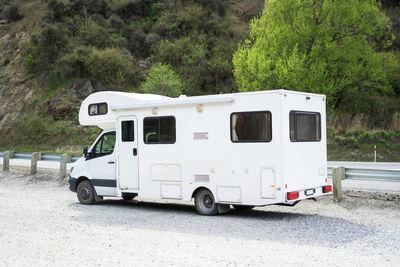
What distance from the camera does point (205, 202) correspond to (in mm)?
10164

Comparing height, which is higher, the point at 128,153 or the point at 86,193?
the point at 128,153

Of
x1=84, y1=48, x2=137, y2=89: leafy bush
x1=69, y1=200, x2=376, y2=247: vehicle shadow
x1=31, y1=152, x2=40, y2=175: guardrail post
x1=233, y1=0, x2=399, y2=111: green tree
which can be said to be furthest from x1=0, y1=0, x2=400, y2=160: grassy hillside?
x1=69, y1=200, x2=376, y2=247: vehicle shadow

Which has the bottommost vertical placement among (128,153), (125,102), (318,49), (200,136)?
(128,153)

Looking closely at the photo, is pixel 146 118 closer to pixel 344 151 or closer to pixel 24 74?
pixel 344 151

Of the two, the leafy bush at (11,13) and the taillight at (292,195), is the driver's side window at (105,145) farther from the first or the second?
the leafy bush at (11,13)

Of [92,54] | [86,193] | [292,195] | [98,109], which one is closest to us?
[292,195]

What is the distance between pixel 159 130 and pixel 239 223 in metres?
3.10

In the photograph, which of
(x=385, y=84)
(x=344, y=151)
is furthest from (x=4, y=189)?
(x=385, y=84)

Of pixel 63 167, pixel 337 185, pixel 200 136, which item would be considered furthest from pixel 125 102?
pixel 63 167

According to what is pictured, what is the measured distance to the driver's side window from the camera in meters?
11.8

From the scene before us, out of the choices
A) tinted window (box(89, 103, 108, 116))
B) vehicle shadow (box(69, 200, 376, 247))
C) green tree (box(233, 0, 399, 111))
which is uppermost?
green tree (box(233, 0, 399, 111))

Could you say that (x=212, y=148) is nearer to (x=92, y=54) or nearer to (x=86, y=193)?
(x=86, y=193)

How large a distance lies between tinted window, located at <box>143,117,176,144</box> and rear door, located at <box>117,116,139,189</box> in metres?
0.36

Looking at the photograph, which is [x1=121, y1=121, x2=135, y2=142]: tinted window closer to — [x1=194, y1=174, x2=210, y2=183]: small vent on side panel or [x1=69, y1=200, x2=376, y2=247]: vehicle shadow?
[x1=69, y1=200, x2=376, y2=247]: vehicle shadow
